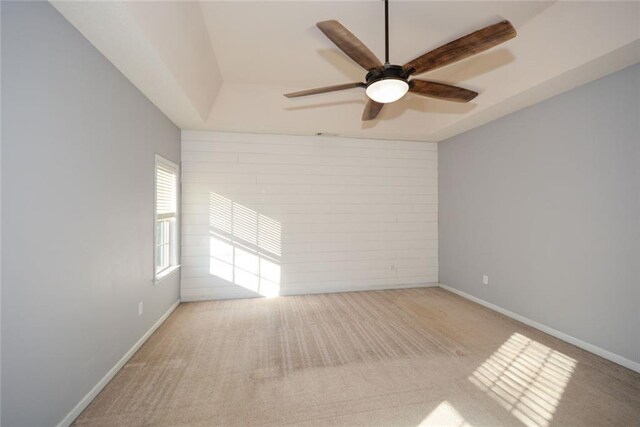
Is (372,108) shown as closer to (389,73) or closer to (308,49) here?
(389,73)

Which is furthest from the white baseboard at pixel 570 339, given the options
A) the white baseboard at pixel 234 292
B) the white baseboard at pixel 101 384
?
the white baseboard at pixel 101 384

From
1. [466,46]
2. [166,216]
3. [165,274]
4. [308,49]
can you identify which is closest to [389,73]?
[466,46]

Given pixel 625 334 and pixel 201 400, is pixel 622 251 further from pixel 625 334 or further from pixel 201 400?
pixel 201 400

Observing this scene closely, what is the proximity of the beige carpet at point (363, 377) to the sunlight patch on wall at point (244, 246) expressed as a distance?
2.95 ft

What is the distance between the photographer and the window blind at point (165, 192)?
11.0 feet

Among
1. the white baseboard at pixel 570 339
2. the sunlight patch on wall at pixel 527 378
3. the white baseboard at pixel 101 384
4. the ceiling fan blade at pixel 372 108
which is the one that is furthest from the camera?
the ceiling fan blade at pixel 372 108

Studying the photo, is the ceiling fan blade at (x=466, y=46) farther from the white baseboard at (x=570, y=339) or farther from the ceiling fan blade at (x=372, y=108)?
the white baseboard at (x=570, y=339)

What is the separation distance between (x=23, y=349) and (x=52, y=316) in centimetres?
21

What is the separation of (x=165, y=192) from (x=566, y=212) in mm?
4760

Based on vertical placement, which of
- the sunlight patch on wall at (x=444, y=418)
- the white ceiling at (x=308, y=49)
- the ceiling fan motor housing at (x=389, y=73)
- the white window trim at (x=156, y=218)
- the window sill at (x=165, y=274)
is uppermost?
the white ceiling at (x=308, y=49)

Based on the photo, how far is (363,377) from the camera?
2.25m

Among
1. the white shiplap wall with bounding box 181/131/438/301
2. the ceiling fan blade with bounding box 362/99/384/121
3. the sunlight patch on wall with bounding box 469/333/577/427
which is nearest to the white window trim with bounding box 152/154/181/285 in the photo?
the white shiplap wall with bounding box 181/131/438/301

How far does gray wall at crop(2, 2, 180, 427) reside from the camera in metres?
1.34

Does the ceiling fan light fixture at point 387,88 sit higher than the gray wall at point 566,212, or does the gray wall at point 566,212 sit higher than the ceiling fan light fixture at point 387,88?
the ceiling fan light fixture at point 387,88
